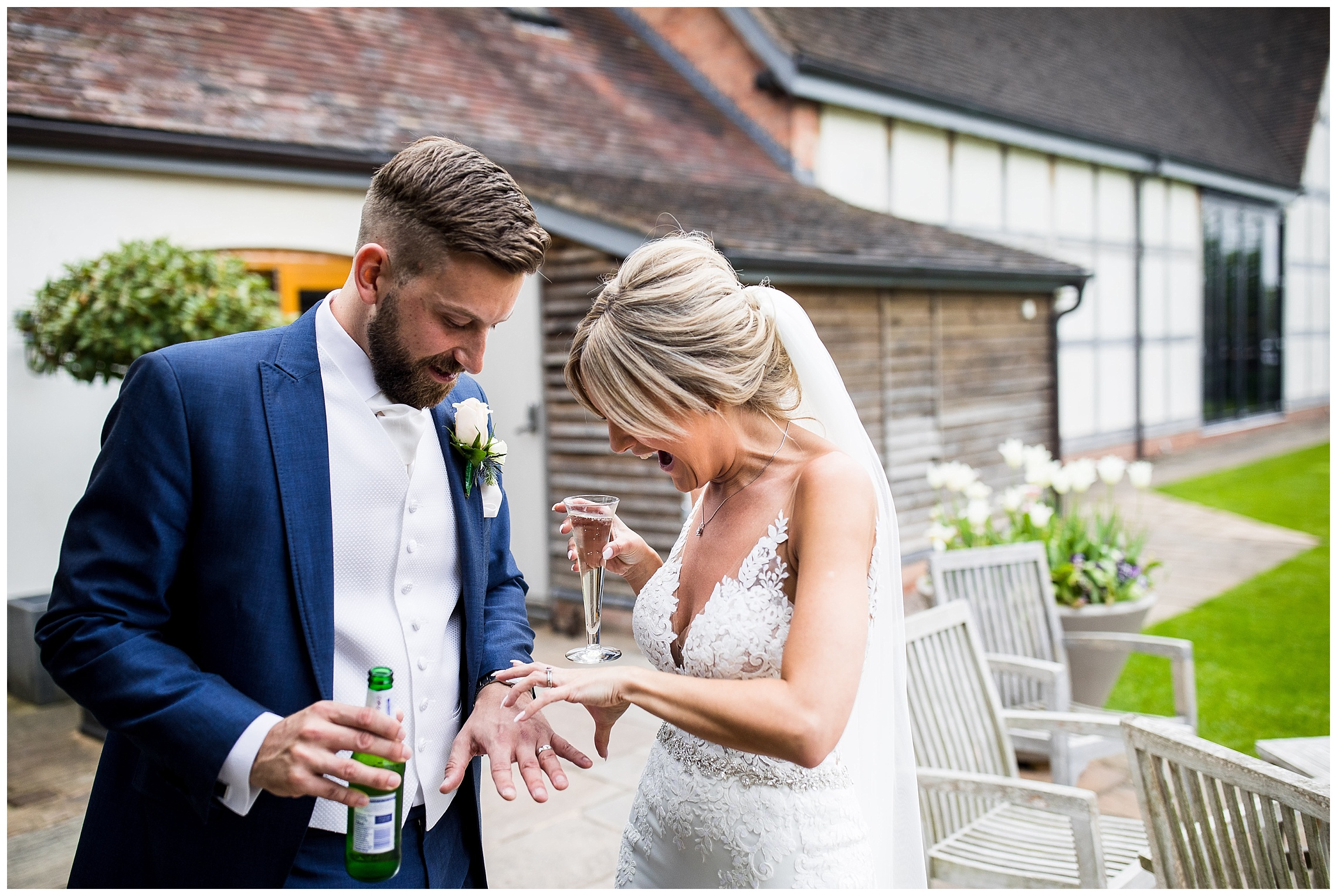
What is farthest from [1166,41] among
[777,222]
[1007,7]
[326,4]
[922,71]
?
[326,4]

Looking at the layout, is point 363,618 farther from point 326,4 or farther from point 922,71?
point 922,71

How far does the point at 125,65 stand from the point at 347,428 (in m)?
7.02

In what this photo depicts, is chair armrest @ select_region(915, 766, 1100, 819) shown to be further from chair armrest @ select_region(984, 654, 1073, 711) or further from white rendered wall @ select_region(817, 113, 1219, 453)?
white rendered wall @ select_region(817, 113, 1219, 453)

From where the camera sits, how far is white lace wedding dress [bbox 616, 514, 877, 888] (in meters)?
2.26

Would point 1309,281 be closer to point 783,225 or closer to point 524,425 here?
point 783,225

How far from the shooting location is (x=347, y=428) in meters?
2.09

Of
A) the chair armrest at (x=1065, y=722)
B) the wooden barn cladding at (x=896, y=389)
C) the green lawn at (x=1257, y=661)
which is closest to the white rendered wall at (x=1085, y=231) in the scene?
the wooden barn cladding at (x=896, y=389)

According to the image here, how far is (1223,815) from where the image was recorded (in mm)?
2539

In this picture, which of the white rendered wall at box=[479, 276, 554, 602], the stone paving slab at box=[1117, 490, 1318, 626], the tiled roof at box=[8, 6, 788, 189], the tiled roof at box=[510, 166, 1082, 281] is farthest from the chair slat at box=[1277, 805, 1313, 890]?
the tiled roof at box=[8, 6, 788, 189]

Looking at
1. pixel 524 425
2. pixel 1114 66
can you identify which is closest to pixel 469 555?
pixel 524 425

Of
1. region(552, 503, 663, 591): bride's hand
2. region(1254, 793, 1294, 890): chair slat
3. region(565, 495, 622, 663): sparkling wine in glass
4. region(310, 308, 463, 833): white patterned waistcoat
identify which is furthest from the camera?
region(552, 503, 663, 591): bride's hand

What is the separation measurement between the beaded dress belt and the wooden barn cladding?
4.92 meters

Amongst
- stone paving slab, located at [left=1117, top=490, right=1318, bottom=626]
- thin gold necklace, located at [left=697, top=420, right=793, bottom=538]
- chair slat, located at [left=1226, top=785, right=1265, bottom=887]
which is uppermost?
thin gold necklace, located at [left=697, top=420, right=793, bottom=538]

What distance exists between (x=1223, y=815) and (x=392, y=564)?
2.07 m
